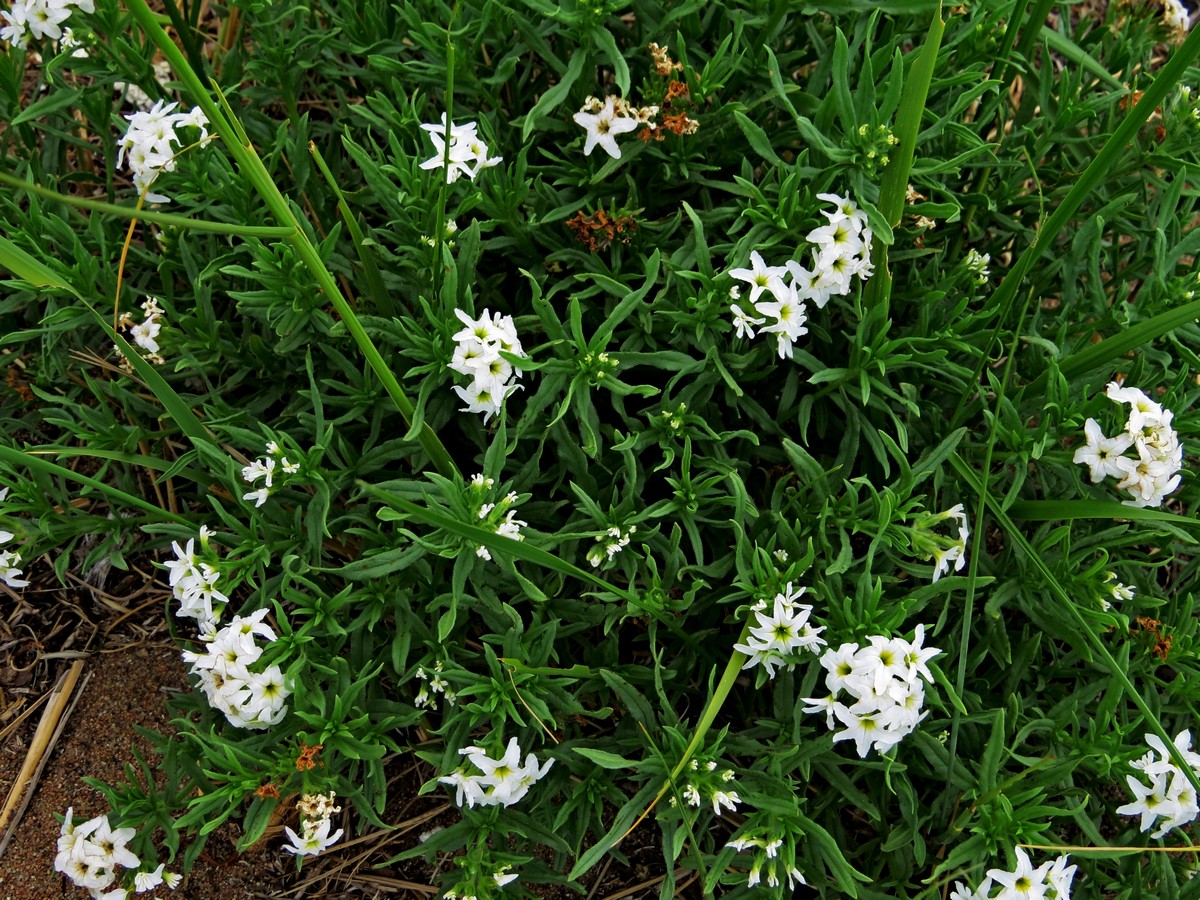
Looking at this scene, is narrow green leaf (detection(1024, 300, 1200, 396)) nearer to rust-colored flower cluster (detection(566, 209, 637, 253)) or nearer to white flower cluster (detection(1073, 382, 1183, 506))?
white flower cluster (detection(1073, 382, 1183, 506))

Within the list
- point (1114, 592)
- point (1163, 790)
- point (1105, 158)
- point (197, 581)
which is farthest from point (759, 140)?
point (1163, 790)

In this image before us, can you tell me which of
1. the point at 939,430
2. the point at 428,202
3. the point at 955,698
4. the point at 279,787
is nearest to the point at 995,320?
the point at 939,430

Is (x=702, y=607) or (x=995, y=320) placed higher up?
(x=995, y=320)

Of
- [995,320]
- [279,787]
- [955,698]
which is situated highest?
[995,320]

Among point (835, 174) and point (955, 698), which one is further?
point (835, 174)

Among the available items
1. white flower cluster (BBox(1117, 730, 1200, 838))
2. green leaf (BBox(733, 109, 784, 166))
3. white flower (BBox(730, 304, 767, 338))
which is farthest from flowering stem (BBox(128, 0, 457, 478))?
white flower cluster (BBox(1117, 730, 1200, 838))

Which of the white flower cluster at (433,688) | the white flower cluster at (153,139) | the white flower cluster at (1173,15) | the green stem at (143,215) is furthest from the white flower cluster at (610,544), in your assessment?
the white flower cluster at (1173,15)

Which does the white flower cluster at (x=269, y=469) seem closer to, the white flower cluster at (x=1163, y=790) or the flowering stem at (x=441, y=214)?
the flowering stem at (x=441, y=214)

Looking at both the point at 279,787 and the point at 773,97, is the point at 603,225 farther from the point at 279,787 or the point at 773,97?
the point at 279,787
